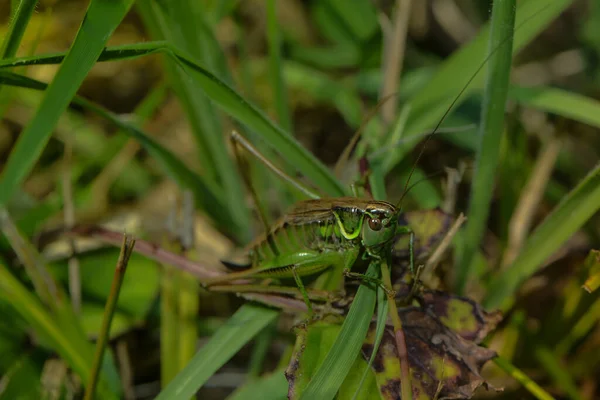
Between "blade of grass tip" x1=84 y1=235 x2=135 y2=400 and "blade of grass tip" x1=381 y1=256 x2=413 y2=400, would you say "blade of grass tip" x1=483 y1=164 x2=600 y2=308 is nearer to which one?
"blade of grass tip" x1=381 y1=256 x2=413 y2=400

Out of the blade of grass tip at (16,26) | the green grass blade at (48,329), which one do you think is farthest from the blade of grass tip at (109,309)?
the blade of grass tip at (16,26)

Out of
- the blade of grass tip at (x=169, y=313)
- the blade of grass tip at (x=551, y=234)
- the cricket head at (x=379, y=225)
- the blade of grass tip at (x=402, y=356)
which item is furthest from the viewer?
the blade of grass tip at (x=169, y=313)

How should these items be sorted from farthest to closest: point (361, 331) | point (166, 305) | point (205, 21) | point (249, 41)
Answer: point (249, 41) < point (205, 21) < point (166, 305) < point (361, 331)

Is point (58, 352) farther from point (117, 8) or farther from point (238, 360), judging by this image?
point (117, 8)

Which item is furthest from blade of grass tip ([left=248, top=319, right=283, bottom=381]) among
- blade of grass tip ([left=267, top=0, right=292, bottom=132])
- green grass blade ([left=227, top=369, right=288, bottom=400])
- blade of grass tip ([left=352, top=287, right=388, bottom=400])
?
blade of grass tip ([left=267, top=0, right=292, bottom=132])

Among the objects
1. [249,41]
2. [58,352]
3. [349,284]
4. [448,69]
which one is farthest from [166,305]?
[249,41]

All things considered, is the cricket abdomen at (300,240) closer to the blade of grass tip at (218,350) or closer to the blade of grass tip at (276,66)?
the blade of grass tip at (218,350)
